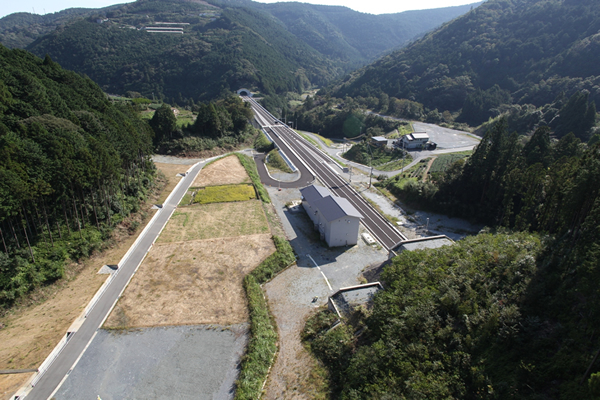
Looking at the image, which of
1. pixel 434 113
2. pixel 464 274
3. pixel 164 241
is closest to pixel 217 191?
pixel 164 241

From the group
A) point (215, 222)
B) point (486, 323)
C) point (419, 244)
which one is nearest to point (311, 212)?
point (215, 222)

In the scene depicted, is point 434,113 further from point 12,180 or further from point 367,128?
point 12,180

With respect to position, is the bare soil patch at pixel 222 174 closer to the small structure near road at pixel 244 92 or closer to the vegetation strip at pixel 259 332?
the vegetation strip at pixel 259 332

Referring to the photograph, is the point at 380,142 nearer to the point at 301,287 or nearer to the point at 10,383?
the point at 301,287

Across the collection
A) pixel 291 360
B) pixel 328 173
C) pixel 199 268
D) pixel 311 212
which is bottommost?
pixel 291 360

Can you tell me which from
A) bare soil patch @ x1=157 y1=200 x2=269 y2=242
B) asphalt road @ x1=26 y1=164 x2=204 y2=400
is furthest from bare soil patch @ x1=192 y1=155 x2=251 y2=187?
asphalt road @ x1=26 y1=164 x2=204 y2=400

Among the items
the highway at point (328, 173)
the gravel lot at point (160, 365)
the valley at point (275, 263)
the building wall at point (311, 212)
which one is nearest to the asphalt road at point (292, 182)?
the valley at point (275, 263)

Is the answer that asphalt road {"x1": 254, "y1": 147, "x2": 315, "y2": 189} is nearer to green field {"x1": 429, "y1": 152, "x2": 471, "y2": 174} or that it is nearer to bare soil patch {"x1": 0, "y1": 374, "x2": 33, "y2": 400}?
green field {"x1": 429, "y1": 152, "x2": 471, "y2": 174}
